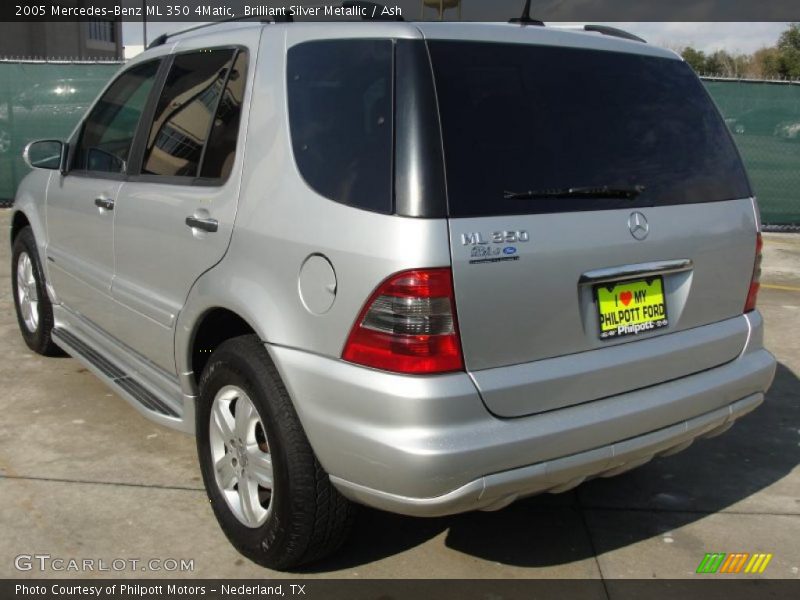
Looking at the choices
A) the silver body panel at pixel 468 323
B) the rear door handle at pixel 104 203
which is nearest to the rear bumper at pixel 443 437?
the silver body panel at pixel 468 323

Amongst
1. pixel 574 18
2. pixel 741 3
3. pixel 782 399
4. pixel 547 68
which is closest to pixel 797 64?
pixel 741 3

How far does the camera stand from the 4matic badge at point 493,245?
2.49 metres

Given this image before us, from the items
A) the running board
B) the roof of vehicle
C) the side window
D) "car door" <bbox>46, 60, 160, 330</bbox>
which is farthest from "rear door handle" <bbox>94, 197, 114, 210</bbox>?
the roof of vehicle

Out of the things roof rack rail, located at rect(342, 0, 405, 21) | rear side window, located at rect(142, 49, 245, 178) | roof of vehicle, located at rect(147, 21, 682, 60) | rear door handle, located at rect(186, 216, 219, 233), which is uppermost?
roof rack rail, located at rect(342, 0, 405, 21)

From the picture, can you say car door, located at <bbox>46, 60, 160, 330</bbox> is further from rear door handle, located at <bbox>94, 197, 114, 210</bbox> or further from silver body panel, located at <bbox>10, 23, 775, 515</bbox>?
silver body panel, located at <bbox>10, 23, 775, 515</bbox>

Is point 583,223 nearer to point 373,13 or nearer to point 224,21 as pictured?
point 373,13

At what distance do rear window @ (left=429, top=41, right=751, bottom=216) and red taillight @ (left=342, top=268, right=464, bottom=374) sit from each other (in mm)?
239

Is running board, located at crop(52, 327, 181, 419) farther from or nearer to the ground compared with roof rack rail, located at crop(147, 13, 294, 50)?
nearer to the ground

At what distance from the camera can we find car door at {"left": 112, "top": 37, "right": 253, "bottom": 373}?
3.21m

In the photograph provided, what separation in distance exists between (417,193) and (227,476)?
143cm

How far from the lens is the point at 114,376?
4.20 m

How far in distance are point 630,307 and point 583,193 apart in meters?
0.42

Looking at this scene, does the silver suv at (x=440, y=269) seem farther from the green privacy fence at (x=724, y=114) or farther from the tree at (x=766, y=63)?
the tree at (x=766, y=63)

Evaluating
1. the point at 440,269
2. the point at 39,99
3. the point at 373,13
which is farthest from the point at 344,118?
Answer: the point at 39,99
